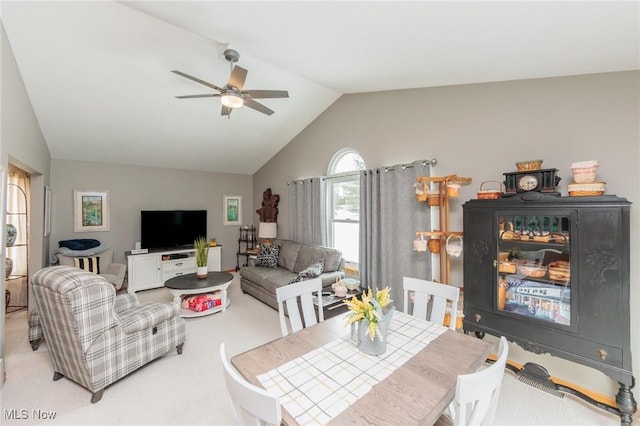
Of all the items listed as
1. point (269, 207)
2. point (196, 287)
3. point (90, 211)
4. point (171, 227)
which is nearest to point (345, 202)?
point (269, 207)

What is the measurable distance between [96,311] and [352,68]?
314cm

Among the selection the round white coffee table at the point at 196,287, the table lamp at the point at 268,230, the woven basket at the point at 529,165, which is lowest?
the round white coffee table at the point at 196,287

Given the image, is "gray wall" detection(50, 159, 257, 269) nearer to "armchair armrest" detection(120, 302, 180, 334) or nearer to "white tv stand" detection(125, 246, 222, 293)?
"white tv stand" detection(125, 246, 222, 293)

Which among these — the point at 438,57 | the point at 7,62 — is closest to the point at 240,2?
the point at 438,57

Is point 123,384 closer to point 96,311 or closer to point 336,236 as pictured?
point 96,311

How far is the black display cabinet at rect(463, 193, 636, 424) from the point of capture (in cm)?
172

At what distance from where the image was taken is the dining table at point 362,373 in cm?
104

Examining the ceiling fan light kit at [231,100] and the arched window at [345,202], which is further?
the arched window at [345,202]

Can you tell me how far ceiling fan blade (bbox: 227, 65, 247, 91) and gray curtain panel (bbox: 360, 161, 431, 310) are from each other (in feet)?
6.57

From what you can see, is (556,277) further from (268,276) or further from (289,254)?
(289,254)

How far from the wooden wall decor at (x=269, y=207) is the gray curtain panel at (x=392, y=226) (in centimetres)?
247

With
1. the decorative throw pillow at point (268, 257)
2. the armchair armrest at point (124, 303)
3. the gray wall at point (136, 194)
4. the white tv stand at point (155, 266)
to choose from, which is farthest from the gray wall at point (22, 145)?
the decorative throw pillow at point (268, 257)

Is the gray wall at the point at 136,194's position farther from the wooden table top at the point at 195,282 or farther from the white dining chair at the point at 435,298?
the white dining chair at the point at 435,298

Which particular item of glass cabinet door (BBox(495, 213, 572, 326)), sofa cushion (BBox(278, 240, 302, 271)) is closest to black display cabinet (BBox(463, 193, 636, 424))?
glass cabinet door (BBox(495, 213, 572, 326))
